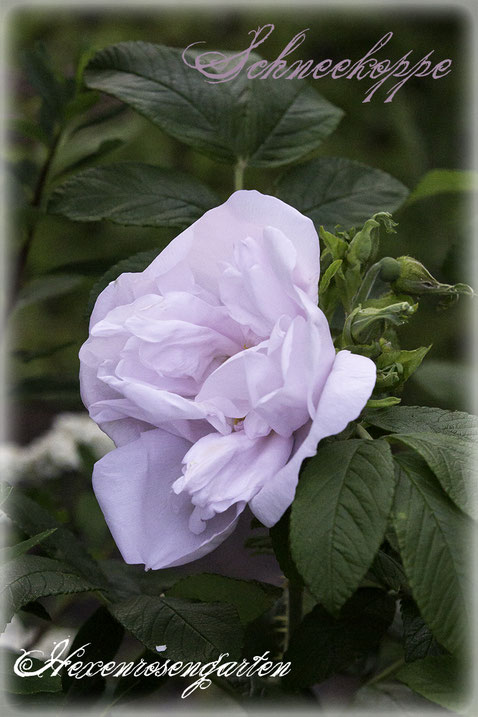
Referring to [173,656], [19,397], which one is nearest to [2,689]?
[173,656]

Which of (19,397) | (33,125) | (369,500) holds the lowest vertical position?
(19,397)

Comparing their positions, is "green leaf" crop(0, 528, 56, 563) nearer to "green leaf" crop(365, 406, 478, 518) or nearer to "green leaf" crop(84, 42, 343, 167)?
"green leaf" crop(365, 406, 478, 518)


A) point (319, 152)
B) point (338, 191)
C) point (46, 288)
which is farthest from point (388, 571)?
point (319, 152)

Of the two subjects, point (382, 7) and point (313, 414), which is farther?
point (382, 7)

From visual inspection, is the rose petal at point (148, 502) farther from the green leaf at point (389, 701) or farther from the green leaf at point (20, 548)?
the green leaf at point (389, 701)

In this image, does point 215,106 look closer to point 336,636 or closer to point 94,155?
point 94,155

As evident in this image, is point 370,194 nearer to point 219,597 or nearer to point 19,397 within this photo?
point 219,597

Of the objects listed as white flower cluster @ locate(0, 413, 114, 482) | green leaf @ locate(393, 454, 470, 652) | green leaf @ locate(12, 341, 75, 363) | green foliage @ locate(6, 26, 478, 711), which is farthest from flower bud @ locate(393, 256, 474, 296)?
white flower cluster @ locate(0, 413, 114, 482)
